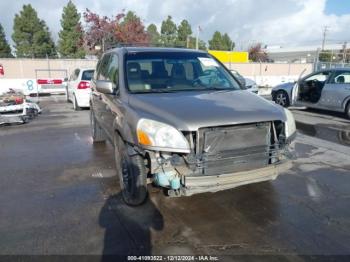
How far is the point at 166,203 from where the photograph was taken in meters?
4.01

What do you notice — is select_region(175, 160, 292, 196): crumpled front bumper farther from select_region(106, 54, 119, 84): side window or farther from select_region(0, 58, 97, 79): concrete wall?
select_region(0, 58, 97, 79): concrete wall

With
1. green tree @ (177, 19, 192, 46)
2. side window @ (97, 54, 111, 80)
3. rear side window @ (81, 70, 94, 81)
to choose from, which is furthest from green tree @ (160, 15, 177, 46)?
side window @ (97, 54, 111, 80)

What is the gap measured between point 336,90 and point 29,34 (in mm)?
41878

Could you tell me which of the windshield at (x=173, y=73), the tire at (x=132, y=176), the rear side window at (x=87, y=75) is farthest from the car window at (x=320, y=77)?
the tire at (x=132, y=176)

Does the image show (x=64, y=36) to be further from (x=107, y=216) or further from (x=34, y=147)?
(x=107, y=216)

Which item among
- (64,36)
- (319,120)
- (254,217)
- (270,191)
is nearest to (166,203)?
→ (254,217)

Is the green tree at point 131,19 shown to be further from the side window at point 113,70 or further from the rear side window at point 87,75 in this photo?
the side window at point 113,70

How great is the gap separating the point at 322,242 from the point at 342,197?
1310mm

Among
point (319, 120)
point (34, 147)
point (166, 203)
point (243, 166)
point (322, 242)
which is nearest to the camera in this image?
point (322, 242)

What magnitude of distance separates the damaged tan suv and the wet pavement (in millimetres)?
465

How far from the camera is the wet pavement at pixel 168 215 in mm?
3113

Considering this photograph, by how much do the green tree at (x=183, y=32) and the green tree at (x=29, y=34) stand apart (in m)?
24.4

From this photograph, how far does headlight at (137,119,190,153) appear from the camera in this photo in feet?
10.3

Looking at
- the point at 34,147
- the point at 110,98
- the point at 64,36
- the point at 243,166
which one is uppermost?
the point at 64,36
